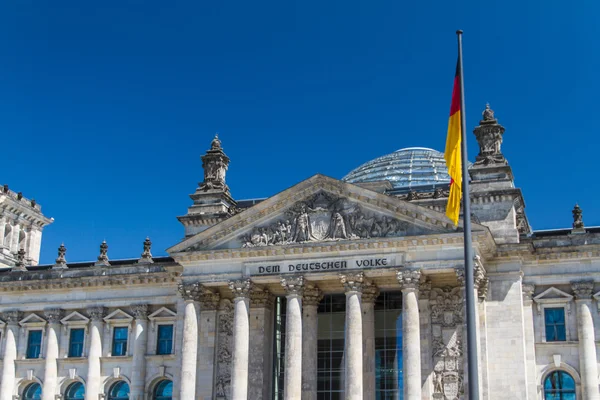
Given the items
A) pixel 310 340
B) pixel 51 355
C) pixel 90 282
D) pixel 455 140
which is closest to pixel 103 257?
pixel 90 282

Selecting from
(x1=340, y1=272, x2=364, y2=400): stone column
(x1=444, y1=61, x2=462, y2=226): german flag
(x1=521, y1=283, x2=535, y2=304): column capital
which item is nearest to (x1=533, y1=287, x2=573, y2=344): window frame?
(x1=521, y1=283, x2=535, y2=304): column capital

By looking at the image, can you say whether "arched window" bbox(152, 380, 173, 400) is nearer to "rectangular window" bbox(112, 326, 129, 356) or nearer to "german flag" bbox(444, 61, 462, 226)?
"rectangular window" bbox(112, 326, 129, 356)

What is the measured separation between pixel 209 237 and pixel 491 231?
16.5 metres

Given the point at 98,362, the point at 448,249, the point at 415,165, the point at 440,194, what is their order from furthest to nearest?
the point at 415,165 → the point at 98,362 → the point at 440,194 → the point at 448,249

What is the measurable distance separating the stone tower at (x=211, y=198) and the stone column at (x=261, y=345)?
6928 mm

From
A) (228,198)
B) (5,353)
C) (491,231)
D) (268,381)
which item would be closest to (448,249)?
(491,231)

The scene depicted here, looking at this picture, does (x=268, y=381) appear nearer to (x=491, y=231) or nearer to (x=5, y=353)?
(x=491, y=231)

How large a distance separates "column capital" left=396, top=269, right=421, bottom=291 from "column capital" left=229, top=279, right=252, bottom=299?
28.6 feet

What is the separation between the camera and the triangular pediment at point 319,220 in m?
46.1

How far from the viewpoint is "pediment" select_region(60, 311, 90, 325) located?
56897mm

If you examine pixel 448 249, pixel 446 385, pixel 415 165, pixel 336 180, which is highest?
pixel 415 165

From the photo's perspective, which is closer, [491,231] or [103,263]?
[491,231]

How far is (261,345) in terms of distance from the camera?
49438 millimetres

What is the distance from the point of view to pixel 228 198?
56.5 metres
